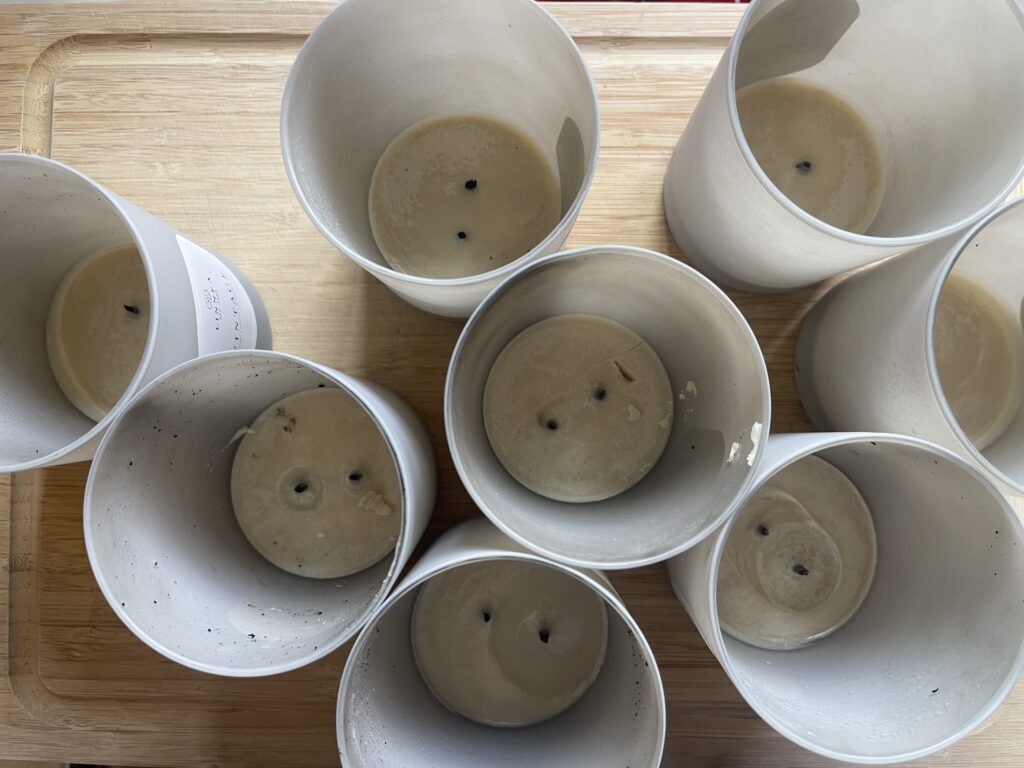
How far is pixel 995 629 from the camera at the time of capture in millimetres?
424

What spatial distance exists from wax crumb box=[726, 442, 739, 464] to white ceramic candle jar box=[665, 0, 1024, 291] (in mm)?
132

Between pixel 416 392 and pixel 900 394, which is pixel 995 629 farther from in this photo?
pixel 416 392

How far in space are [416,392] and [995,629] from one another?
1.37 ft

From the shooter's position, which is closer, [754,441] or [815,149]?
[754,441]

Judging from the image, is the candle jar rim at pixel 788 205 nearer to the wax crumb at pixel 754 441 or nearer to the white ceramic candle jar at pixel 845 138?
the white ceramic candle jar at pixel 845 138

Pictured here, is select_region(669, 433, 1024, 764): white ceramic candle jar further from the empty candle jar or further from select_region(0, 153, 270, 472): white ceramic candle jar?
select_region(0, 153, 270, 472): white ceramic candle jar

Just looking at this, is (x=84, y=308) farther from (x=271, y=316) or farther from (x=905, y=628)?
(x=905, y=628)

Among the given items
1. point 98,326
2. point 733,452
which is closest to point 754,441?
point 733,452

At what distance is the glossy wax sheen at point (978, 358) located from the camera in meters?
0.55

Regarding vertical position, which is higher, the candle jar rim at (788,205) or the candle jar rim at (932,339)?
the candle jar rim at (788,205)

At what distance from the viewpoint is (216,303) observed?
0.46 m

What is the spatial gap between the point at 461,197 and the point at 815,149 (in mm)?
288

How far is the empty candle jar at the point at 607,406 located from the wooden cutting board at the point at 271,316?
7cm

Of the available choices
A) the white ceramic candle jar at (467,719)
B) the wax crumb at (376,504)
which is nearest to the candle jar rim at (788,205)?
the white ceramic candle jar at (467,719)
